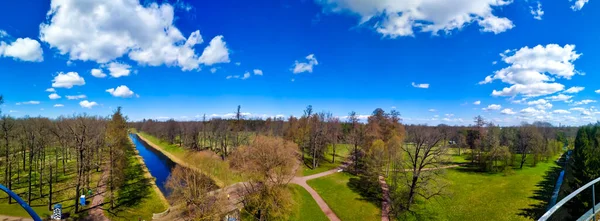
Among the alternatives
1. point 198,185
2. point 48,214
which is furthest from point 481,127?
point 48,214

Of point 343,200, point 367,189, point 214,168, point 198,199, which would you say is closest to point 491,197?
point 367,189

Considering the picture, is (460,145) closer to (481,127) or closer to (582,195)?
(481,127)

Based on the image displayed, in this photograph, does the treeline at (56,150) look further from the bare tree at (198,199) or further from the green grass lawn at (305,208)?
the green grass lawn at (305,208)

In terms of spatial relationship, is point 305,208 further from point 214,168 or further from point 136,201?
point 136,201

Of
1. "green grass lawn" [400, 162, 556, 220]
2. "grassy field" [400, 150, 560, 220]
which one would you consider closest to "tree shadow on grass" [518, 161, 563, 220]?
"grassy field" [400, 150, 560, 220]

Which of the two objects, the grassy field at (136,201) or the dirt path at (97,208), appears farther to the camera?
the grassy field at (136,201)

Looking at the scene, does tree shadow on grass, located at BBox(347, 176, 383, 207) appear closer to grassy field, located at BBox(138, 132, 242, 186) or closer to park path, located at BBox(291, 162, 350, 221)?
park path, located at BBox(291, 162, 350, 221)

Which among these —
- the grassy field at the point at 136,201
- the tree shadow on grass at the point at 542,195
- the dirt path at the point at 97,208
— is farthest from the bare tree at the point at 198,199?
the tree shadow on grass at the point at 542,195
